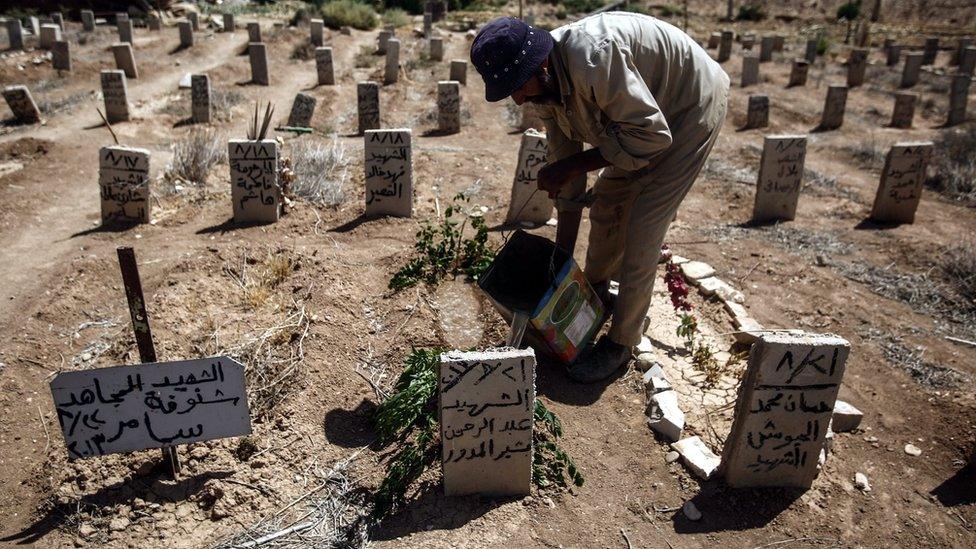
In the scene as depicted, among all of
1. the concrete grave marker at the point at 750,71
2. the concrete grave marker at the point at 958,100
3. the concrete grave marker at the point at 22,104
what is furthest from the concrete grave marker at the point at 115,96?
the concrete grave marker at the point at 958,100

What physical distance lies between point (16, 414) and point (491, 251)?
316 cm

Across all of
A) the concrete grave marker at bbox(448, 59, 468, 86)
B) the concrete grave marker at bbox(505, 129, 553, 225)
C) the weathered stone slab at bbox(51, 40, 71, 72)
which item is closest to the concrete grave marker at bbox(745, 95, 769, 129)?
the concrete grave marker at bbox(448, 59, 468, 86)

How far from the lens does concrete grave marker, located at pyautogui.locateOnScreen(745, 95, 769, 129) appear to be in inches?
453

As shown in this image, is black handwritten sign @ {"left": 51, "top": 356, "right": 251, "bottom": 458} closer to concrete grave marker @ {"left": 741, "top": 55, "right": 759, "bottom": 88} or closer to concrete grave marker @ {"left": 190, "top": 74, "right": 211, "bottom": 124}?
concrete grave marker @ {"left": 190, "top": 74, "right": 211, "bottom": 124}

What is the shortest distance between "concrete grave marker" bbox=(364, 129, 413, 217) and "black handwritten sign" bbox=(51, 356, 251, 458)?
343cm

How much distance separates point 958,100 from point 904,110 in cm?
118

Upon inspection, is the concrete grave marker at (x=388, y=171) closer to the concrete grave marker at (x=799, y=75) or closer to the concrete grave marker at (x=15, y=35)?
the concrete grave marker at (x=799, y=75)

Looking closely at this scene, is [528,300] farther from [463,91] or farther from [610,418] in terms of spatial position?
[463,91]

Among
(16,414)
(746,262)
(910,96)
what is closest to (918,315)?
(746,262)

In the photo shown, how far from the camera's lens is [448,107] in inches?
411

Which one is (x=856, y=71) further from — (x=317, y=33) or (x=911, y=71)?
(x=317, y=33)

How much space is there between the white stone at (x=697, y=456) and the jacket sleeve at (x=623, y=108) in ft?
4.89

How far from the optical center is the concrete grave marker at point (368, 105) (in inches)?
392

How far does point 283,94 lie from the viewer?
43.2ft
